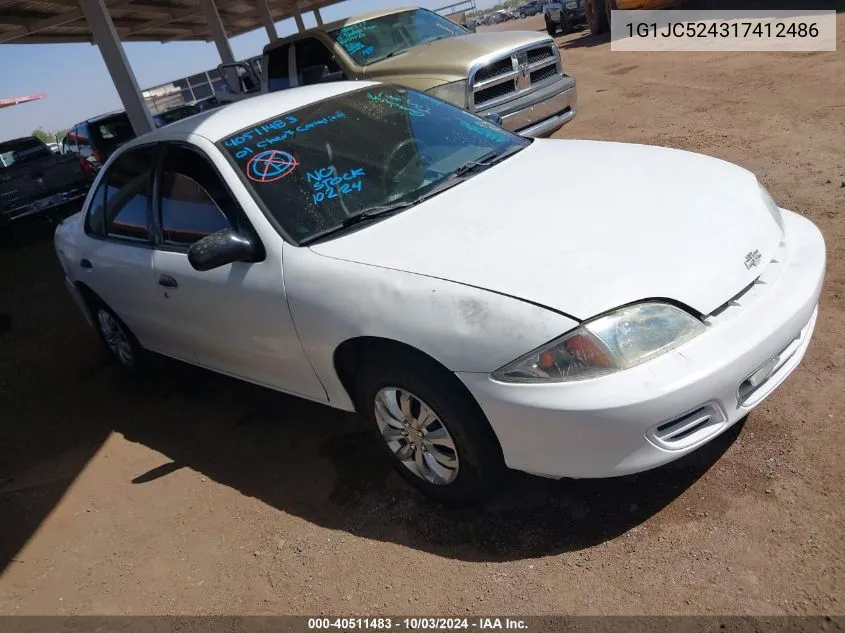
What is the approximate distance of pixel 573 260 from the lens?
2.43 metres

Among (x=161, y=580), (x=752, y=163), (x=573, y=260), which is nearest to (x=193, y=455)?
(x=161, y=580)

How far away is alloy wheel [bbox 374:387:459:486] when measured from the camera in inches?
104

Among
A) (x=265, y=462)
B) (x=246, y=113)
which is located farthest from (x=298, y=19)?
(x=265, y=462)

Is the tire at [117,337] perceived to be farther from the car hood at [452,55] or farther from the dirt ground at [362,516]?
the car hood at [452,55]

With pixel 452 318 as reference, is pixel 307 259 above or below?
above

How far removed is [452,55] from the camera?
7.07m

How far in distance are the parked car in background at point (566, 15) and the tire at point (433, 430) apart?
25504 mm

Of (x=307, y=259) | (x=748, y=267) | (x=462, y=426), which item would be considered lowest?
(x=462, y=426)

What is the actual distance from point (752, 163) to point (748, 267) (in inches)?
154

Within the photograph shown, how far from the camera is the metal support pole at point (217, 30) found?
17828 mm

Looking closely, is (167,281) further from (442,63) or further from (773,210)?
(442,63)

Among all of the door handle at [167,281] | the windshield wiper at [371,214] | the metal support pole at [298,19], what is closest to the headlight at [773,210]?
the windshield wiper at [371,214]

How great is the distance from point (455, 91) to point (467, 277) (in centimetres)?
473

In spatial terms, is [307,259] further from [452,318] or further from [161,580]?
[161,580]
